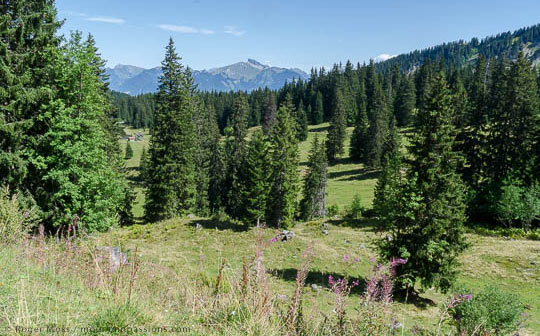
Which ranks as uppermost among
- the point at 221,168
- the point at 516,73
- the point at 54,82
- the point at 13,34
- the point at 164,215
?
the point at 516,73

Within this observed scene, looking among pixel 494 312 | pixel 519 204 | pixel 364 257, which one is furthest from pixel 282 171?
pixel 519 204

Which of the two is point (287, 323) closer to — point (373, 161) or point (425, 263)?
point (425, 263)

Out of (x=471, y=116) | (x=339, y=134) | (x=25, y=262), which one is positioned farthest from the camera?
(x=339, y=134)

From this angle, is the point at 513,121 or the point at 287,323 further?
the point at 513,121

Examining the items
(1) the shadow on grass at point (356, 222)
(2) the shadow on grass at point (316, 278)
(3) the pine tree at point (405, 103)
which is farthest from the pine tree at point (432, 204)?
(3) the pine tree at point (405, 103)

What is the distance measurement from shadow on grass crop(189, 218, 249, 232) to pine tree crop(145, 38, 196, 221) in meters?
5.42

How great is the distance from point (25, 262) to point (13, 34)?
17.8 m

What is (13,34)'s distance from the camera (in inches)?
686

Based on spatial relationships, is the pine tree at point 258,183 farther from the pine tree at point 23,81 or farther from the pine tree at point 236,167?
the pine tree at point 23,81

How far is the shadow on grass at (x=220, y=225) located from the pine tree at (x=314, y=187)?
74.0 ft

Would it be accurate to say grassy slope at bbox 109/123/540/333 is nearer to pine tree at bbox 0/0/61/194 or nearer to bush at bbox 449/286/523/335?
bush at bbox 449/286/523/335

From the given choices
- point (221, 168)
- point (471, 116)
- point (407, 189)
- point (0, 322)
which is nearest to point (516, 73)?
point (471, 116)

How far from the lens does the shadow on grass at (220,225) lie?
30.9 m

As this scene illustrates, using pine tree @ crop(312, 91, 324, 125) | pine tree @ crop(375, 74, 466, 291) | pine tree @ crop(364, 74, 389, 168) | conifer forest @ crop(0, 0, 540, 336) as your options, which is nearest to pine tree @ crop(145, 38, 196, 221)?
conifer forest @ crop(0, 0, 540, 336)
